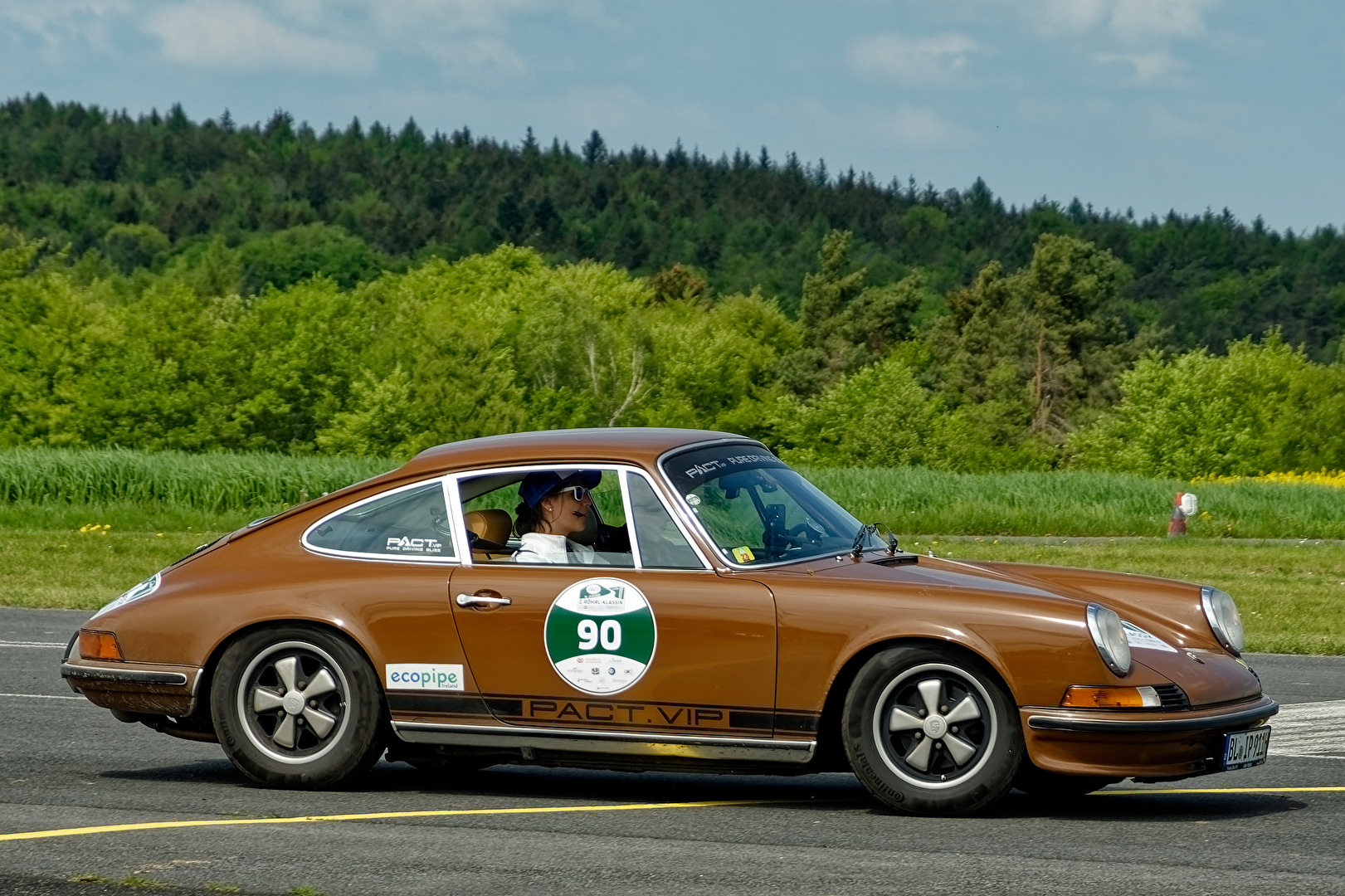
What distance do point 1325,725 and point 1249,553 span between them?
54.7ft

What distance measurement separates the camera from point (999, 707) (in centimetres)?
670

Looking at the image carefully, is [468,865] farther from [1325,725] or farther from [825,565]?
[1325,725]

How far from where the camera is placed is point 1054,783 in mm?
7273

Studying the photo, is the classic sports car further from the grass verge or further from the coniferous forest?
the coniferous forest

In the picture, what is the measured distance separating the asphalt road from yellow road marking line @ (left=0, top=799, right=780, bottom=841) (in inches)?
1.0

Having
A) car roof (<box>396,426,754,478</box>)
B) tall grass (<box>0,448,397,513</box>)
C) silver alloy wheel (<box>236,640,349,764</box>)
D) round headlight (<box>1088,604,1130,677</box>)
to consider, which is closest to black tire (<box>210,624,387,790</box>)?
silver alloy wheel (<box>236,640,349,764</box>)

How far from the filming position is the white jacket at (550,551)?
747 centimetres

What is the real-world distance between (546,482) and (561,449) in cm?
17

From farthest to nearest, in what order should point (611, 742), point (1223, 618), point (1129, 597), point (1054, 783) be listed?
point (1129, 597) < point (1223, 618) < point (1054, 783) < point (611, 742)

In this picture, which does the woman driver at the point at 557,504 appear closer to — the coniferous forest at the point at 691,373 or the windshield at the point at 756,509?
the windshield at the point at 756,509

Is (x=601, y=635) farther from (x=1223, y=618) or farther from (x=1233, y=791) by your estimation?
(x=1233, y=791)

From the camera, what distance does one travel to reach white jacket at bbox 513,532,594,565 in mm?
7473

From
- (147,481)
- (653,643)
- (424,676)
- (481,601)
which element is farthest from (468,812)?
(147,481)

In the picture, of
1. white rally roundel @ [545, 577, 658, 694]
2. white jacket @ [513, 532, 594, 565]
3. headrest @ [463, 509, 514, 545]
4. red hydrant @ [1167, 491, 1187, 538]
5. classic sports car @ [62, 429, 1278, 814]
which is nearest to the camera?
classic sports car @ [62, 429, 1278, 814]
